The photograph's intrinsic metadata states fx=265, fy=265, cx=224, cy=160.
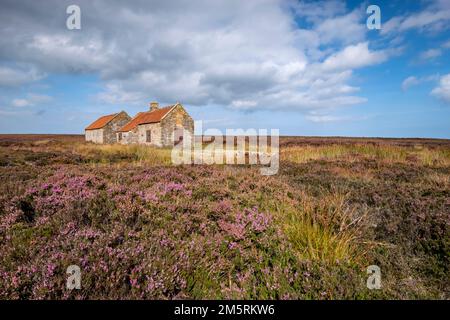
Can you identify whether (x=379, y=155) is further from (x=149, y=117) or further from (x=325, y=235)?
(x=149, y=117)

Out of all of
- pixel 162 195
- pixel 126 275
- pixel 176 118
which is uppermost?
pixel 176 118

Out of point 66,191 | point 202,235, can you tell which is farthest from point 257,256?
point 66,191

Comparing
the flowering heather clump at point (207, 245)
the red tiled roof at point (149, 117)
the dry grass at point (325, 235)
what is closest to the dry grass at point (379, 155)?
the flowering heather clump at point (207, 245)

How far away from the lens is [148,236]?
3809 mm

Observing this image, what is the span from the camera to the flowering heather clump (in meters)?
2.81

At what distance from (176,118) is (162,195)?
97.5ft

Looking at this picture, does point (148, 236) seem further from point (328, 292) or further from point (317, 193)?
point (317, 193)

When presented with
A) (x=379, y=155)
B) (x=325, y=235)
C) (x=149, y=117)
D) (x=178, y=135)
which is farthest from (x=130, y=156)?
(x=149, y=117)

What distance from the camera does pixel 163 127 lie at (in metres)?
32.9

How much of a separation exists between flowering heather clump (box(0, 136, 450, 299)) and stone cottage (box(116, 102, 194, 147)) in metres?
27.3

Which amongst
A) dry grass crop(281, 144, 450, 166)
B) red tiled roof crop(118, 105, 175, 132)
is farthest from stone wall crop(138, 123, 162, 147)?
dry grass crop(281, 144, 450, 166)

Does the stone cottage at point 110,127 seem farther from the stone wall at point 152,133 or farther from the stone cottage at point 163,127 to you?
the stone wall at point 152,133

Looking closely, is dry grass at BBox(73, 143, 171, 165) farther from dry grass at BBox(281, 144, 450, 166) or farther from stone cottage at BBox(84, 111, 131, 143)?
stone cottage at BBox(84, 111, 131, 143)
